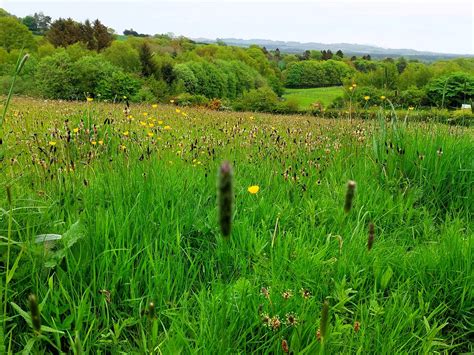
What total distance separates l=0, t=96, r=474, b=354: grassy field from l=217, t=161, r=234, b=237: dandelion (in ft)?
1.39

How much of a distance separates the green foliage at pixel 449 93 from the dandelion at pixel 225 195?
140 inches

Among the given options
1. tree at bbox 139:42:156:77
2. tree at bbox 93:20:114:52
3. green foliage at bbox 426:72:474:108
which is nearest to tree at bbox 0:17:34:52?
tree at bbox 93:20:114:52

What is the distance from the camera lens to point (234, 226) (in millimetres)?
2520

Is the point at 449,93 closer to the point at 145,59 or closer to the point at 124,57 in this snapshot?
the point at 124,57

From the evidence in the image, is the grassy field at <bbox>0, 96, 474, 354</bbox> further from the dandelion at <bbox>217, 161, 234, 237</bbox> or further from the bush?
the bush

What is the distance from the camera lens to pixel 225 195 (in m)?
0.74

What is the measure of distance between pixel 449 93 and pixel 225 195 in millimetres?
34392

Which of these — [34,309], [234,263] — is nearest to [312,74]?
[234,263]

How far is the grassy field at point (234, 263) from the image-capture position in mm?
1694

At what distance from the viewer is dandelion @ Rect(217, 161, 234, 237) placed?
2.34 ft

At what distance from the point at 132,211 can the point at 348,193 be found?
1692 millimetres

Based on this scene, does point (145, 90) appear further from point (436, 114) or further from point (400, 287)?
point (400, 287)

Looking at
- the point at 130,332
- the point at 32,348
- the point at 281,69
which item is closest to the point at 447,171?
the point at 130,332

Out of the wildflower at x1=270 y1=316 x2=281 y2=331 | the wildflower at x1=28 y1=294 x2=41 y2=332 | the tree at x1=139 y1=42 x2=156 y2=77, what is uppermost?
the tree at x1=139 y1=42 x2=156 y2=77
